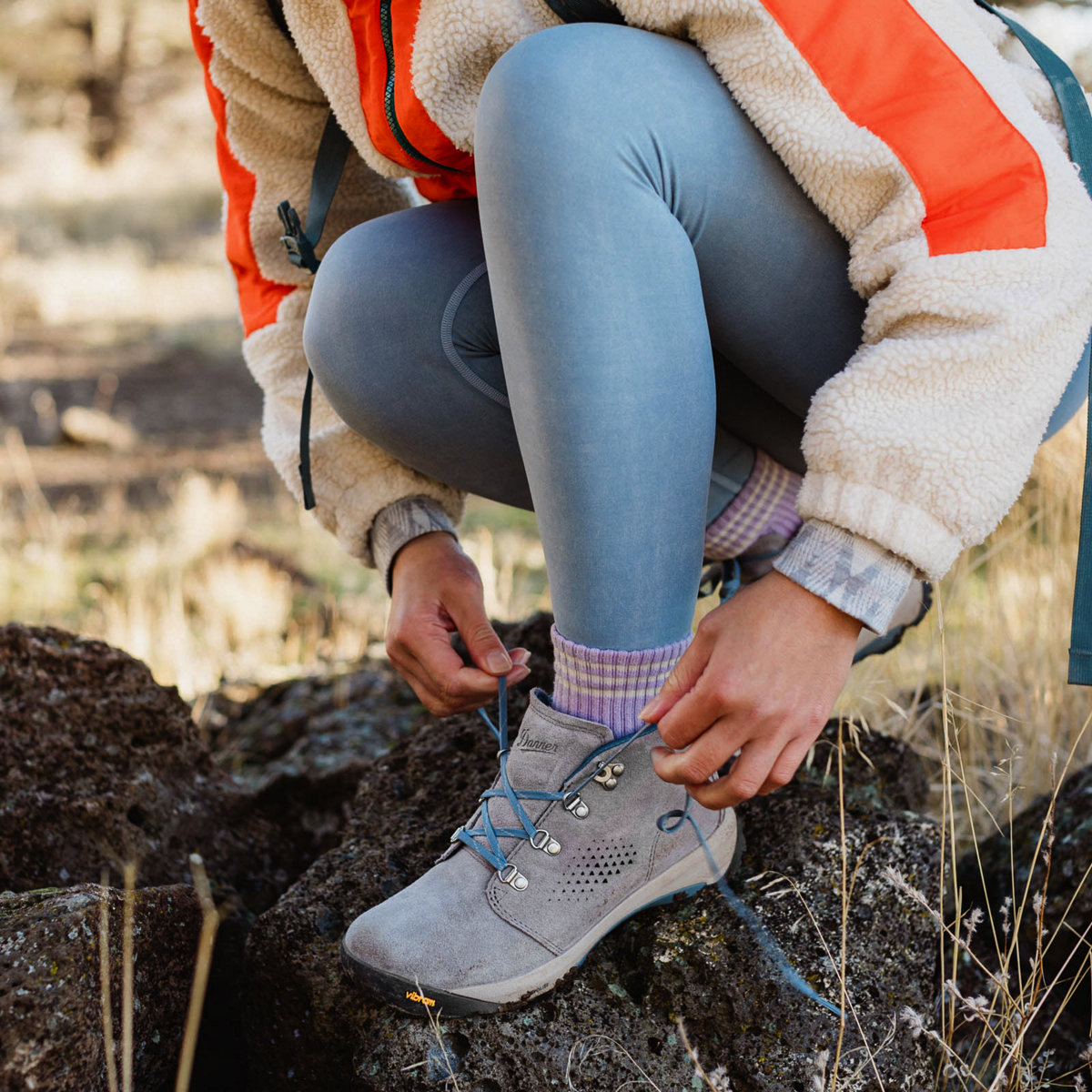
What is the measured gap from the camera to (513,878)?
1.21m

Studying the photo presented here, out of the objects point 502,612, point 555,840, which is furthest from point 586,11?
point 502,612

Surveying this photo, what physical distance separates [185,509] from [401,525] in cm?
361

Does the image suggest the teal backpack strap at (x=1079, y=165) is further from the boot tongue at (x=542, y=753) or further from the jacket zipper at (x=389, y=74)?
the jacket zipper at (x=389, y=74)

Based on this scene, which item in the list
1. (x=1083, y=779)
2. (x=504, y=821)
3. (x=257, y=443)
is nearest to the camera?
(x=504, y=821)

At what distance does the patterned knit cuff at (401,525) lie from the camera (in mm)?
1526

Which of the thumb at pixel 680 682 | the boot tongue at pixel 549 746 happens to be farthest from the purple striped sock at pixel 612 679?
the thumb at pixel 680 682

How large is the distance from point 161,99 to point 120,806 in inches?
823

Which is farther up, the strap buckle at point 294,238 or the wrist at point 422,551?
the strap buckle at point 294,238

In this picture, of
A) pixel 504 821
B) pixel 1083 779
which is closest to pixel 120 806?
pixel 504 821

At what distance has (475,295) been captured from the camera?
1459 mm

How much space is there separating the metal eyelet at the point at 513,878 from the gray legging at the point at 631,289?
11.8 inches

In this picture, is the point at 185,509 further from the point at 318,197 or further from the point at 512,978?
the point at 512,978

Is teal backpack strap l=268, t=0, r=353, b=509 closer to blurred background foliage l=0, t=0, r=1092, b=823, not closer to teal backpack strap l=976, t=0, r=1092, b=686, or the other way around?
teal backpack strap l=976, t=0, r=1092, b=686

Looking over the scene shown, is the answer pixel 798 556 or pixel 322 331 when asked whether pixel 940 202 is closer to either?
pixel 798 556
